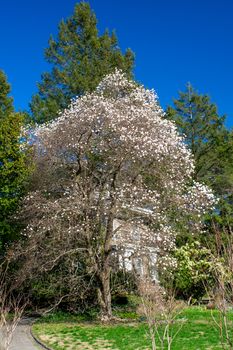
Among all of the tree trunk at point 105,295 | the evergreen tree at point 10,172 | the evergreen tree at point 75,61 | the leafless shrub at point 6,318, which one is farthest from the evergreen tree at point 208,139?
the leafless shrub at point 6,318

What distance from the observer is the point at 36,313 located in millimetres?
21531

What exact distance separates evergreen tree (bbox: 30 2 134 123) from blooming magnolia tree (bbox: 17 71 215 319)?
12267 mm

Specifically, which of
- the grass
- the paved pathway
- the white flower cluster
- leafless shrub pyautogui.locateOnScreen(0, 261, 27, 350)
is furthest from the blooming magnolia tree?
leafless shrub pyautogui.locateOnScreen(0, 261, 27, 350)

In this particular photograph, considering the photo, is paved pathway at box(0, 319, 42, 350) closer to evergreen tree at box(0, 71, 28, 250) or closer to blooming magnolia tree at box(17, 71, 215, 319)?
blooming magnolia tree at box(17, 71, 215, 319)

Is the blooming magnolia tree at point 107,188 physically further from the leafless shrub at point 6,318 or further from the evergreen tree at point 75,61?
the evergreen tree at point 75,61

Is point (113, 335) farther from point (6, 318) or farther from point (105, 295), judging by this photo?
point (105, 295)

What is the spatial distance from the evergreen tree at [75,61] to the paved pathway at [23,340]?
58.4 ft

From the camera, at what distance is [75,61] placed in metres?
34.0

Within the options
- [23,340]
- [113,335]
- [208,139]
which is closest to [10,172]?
[23,340]

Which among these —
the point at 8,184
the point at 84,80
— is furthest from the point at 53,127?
the point at 84,80

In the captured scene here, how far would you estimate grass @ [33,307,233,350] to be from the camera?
1339cm

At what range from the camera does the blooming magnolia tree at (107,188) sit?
731 inches

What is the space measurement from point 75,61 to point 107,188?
17.3m

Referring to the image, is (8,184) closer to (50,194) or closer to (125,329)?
(50,194)
